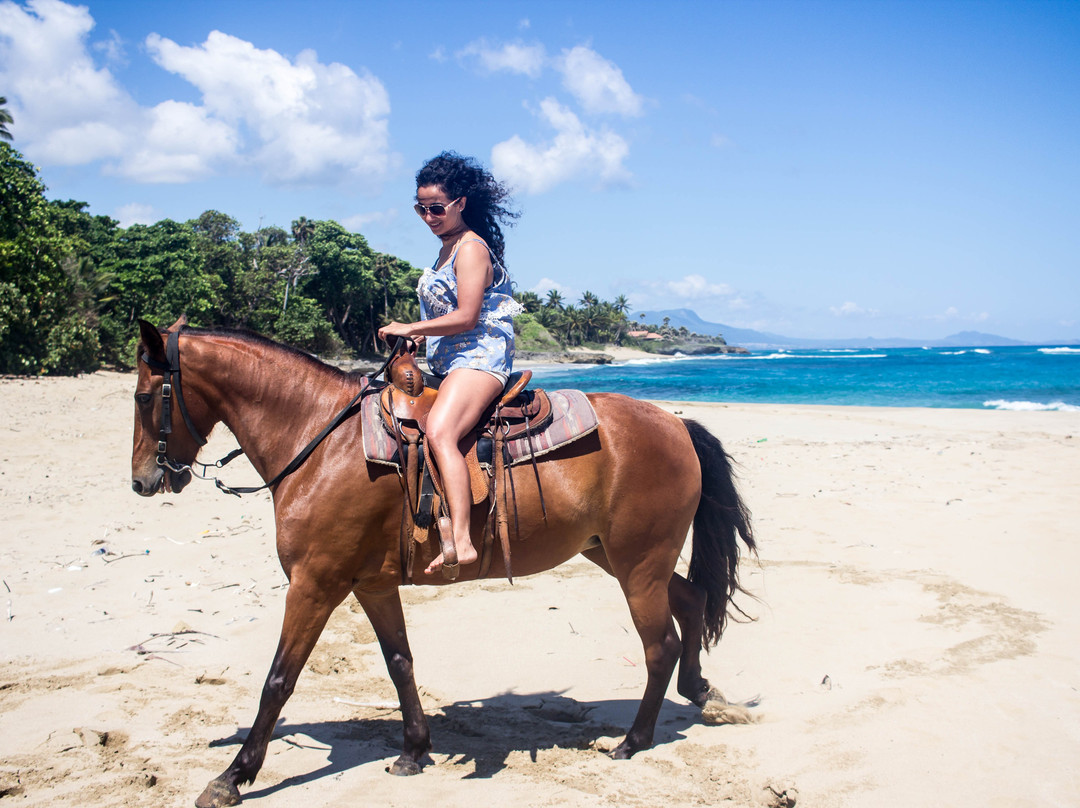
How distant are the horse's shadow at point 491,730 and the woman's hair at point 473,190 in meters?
2.57

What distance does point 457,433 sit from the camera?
10.4ft

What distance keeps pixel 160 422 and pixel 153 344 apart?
38 cm

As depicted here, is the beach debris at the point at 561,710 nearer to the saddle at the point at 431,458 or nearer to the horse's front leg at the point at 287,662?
the saddle at the point at 431,458

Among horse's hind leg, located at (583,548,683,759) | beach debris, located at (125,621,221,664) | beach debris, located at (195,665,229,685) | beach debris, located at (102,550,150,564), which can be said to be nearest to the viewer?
horse's hind leg, located at (583,548,683,759)

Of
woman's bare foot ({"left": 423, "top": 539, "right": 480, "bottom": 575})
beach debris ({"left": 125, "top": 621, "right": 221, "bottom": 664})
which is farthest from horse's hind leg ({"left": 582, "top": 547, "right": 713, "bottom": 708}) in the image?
beach debris ({"left": 125, "top": 621, "right": 221, "bottom": 664})

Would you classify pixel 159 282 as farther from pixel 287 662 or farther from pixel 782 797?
pixel 782 797

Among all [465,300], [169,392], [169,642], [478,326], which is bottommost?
[169,642]

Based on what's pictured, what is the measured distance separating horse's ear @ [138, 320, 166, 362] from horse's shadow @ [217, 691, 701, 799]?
1.96 metres

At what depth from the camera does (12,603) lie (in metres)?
5.00

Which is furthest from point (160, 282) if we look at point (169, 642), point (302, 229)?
point (169, 642)

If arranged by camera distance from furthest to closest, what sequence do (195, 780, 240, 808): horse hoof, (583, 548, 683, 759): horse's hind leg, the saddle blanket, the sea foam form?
1. the sea foam
2. (583, 548, 683, 759): horse's hind leg
3. the saddle blanket
4. (195, 780, 240, 808): horse hoof

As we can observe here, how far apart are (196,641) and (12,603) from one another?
156cm

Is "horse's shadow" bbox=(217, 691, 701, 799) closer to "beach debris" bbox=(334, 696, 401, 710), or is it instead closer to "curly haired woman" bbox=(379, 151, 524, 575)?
"beach debris" bbox=(334, 696, 401, 710)

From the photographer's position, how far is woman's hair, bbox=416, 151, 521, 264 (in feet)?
11.4
